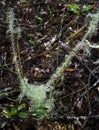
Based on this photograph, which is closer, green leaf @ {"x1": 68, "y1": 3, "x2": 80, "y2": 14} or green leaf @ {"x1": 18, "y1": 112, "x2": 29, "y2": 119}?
green leaf @ {"x1": 18, "y1": 112, "x2": 29, "y2": 119}

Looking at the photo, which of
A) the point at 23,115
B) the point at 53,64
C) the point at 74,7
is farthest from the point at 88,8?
the point at 23,115

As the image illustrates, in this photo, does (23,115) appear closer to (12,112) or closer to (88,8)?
(12,112)

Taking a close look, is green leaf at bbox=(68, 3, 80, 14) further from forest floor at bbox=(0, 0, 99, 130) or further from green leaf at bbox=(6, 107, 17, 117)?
green leaf at bbox=(6, 107, 17, 117)

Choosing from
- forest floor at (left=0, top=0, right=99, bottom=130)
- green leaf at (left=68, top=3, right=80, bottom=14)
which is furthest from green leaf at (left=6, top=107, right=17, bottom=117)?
green leaf at (left=68, top=3, right=80, bottom=14)

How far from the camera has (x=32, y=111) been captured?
2424 millimetres

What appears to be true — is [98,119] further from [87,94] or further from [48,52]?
[48,52]

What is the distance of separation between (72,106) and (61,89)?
22cm

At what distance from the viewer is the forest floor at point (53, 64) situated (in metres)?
2.44

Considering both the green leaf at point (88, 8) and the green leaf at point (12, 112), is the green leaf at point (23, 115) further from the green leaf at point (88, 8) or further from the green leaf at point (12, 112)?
the green leaf at point (88, 8)

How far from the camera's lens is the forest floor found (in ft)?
8.00

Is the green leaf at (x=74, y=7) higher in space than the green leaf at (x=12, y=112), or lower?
higher

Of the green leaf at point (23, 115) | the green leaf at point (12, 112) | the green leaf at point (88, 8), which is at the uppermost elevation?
the green leaf at point (88, 8)

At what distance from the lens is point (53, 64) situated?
3018 millimetres

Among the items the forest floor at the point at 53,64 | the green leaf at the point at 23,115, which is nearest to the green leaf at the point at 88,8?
the forest floor at the point at 53,64
